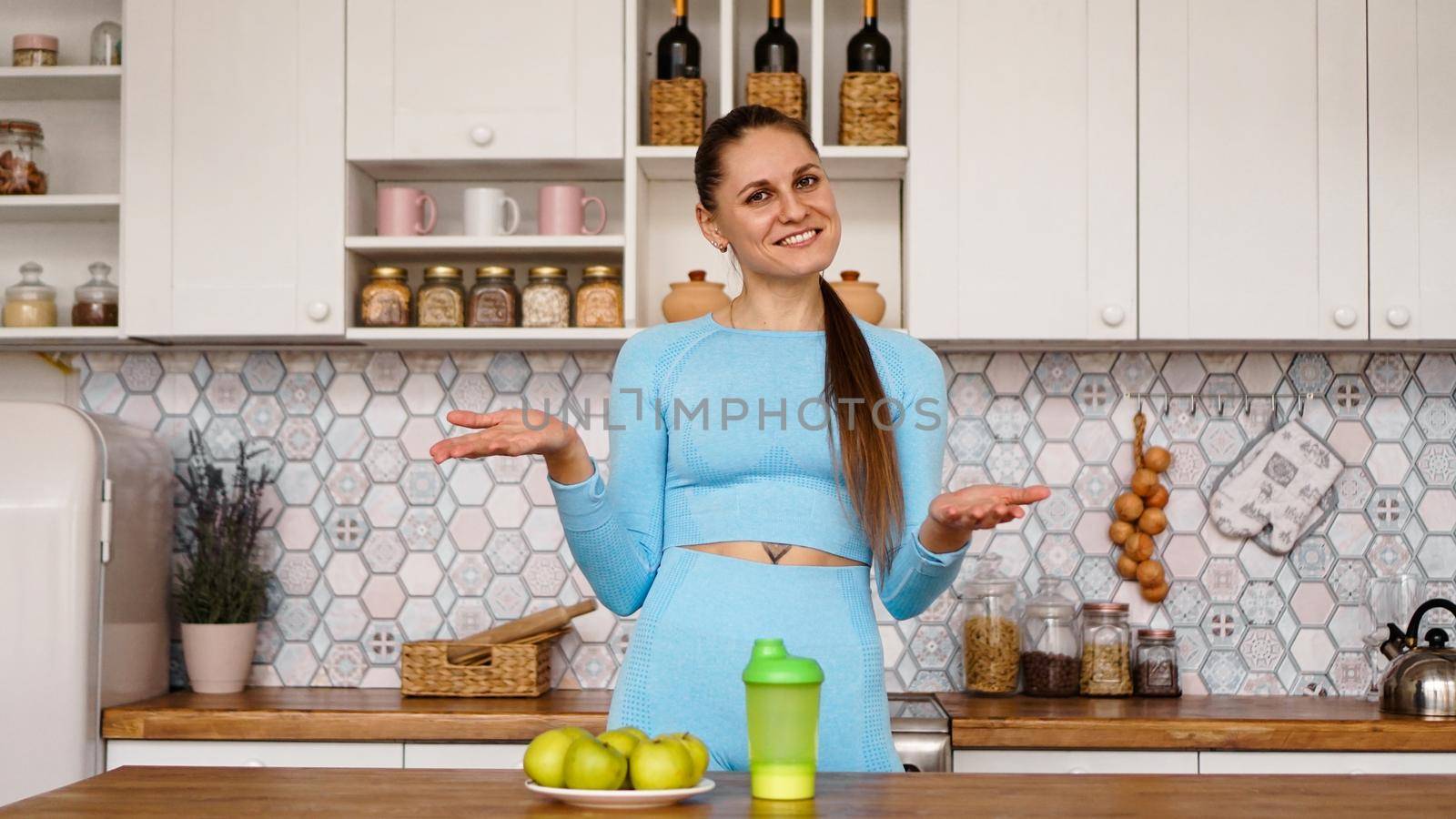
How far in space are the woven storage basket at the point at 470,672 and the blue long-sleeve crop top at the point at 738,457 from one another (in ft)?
3.75

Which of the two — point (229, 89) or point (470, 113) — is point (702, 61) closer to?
point (470, 113)

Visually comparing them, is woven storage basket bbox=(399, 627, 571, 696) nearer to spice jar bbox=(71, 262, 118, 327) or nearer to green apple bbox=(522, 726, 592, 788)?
spice jar bbox=(71, 262, 118, 327)

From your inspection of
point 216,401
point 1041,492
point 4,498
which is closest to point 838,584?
point 1041,492

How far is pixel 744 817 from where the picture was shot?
3.88ft

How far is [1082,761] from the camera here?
2.61 m

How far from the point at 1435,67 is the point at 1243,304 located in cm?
62

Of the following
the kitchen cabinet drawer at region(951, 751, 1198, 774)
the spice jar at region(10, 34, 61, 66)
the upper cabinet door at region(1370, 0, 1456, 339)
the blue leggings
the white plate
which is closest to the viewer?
the white plate

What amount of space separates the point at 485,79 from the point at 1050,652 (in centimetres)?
167

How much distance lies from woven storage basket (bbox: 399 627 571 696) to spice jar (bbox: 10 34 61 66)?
1509 millimetres

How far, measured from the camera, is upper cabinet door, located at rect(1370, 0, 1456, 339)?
9.18 ft

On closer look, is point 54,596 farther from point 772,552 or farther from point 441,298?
point 772,552

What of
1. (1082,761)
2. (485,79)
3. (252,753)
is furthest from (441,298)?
(1082,761)

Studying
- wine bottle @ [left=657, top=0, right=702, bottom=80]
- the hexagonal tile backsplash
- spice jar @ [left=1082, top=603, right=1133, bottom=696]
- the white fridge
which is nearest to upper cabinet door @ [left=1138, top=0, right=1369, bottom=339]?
the hexagonal tile backsplash

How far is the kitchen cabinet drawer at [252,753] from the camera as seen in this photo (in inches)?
106
